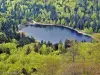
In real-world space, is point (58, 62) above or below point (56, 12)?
above

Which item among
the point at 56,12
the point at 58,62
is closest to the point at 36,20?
the point at 56,12

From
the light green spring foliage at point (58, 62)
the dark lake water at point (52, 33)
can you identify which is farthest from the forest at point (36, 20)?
the dark lake water at point (52, 33)

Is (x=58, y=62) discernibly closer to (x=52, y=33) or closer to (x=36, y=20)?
(x=52, y=33)

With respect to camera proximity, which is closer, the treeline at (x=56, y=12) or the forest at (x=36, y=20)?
the forest at (x=36, y=20)

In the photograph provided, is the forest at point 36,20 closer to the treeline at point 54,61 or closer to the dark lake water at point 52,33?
the treeline at point 54,61

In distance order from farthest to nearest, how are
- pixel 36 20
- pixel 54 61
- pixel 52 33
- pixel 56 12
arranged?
pixel 56 12 < pixel 36 20 < pixel 52 33 < pixel 54 61

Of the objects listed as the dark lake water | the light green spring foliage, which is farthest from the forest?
the dark lake water

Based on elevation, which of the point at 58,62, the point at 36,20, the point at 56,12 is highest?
the point at 58,62
